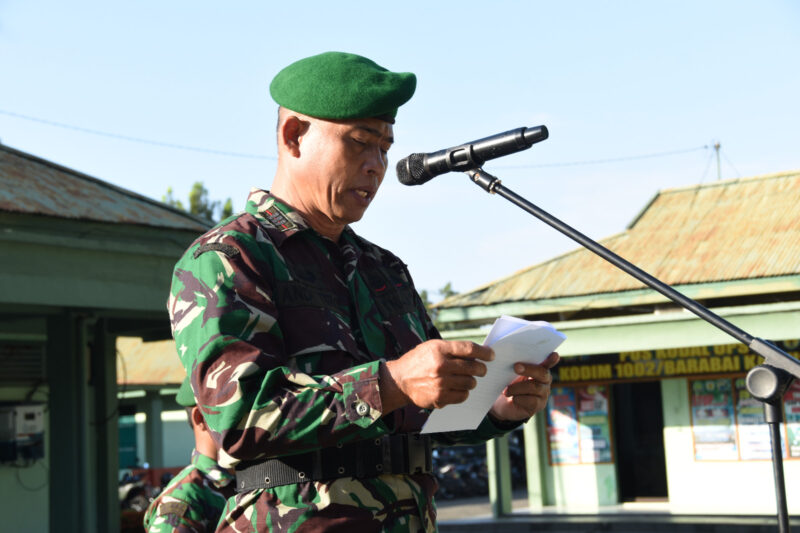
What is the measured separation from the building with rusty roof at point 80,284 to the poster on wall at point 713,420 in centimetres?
912

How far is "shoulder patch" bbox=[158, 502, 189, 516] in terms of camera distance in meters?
3.57

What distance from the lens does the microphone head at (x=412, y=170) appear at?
9.18 feet

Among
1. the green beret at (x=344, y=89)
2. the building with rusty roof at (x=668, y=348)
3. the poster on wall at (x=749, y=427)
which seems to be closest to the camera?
the green beret at (x=344, y=89)

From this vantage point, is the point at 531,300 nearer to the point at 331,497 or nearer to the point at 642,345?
the point at 642,345

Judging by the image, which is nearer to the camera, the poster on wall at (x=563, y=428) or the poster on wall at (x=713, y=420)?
the poster on wall at (x=713, y=420)

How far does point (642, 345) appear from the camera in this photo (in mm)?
15406

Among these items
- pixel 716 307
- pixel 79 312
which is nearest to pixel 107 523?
pixel 79 312

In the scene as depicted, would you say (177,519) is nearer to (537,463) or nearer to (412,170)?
(412,170)

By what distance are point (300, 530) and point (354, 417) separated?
299 millimetres

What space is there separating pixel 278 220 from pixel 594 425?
1621 centimetres

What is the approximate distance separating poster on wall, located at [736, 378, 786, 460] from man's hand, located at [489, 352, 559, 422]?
14462 mm

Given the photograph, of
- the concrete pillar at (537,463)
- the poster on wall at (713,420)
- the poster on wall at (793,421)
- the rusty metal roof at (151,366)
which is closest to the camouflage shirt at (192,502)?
the poster on wall at (793,421)

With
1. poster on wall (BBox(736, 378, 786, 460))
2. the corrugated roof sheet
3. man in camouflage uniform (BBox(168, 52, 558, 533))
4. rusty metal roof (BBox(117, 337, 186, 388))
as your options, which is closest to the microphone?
man in camouflage uniform (BBox(168, 52, 558, 533))

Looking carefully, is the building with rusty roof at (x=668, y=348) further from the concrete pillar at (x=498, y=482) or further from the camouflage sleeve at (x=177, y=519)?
the camouflage sleeve at (x=177, y=519)
